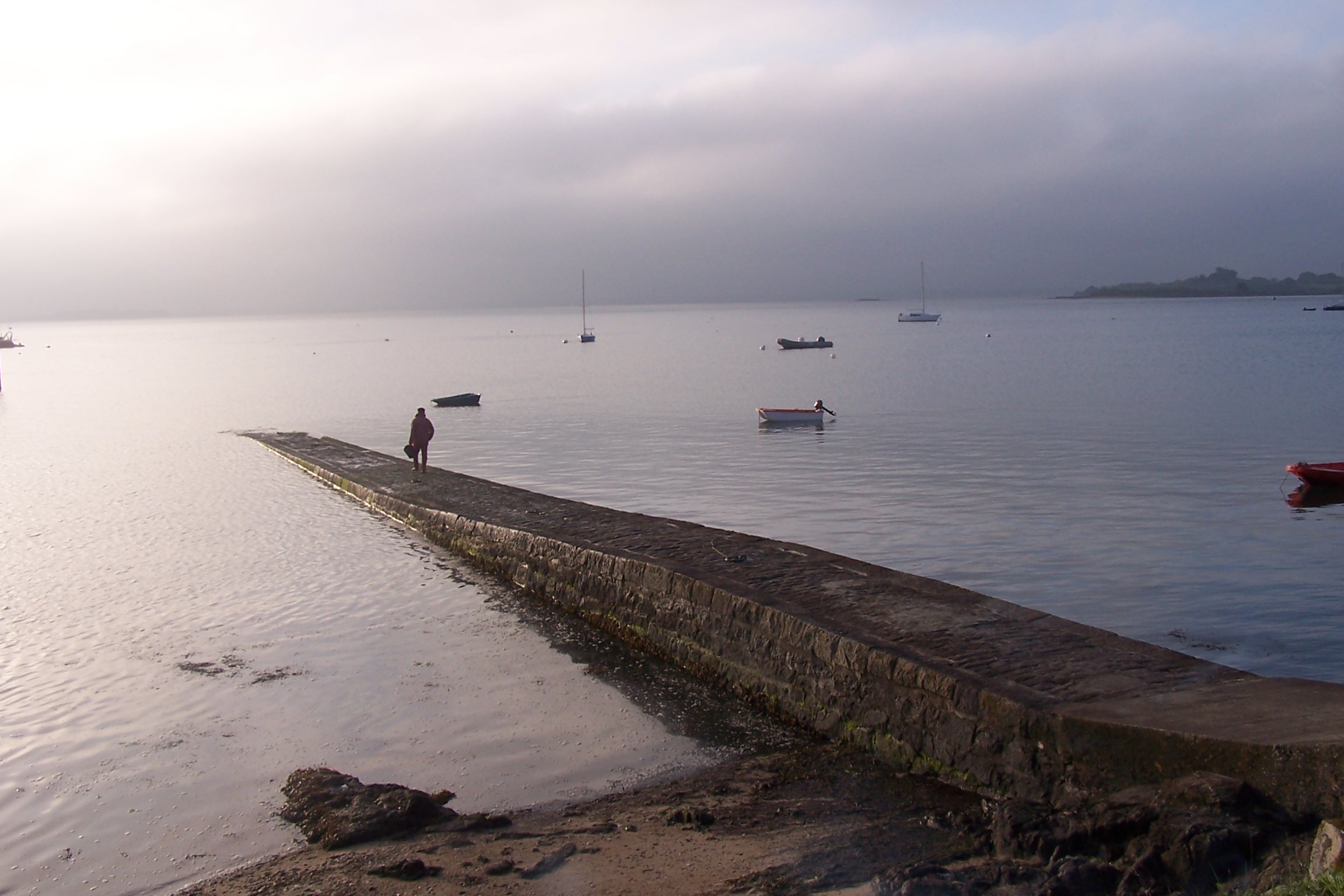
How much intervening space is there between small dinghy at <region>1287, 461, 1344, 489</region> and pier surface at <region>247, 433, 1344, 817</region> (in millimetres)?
12700

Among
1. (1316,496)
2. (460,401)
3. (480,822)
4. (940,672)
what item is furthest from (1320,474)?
(460,401)

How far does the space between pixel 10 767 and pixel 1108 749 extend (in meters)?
7.53

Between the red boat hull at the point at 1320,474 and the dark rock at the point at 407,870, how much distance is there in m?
19.0

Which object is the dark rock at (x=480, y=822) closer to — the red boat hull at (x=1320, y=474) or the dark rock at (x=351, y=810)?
the dark rock at (x=351, y=810)

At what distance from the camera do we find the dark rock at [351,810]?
6.21 meters

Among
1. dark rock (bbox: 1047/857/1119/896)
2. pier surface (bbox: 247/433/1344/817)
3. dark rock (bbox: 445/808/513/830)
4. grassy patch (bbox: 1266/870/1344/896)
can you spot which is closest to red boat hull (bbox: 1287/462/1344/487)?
pier surface (bbox: 247/433/1344/817)

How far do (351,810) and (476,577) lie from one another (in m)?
7.28

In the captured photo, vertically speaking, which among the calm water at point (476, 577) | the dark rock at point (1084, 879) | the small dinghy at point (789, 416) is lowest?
the calm water at point (476, 577)

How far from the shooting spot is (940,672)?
7.02 m

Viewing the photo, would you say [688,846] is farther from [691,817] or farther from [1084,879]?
[1084,879]

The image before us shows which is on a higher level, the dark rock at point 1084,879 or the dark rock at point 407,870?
the dark rock at point 1084,879

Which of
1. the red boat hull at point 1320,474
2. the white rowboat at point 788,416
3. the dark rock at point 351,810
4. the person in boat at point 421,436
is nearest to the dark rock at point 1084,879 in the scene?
the dark rock at point 351,810

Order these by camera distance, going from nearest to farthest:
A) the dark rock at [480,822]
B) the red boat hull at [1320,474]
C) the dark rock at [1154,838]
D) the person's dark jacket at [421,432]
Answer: the dark rock at [1154,838] < the dark rock at [480,822] < the red boat hull at [1320,474] < the person's dark jacket at [421,432]

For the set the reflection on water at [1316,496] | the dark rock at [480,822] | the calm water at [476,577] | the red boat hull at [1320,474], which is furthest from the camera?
the red boat hull at [1320,474]
